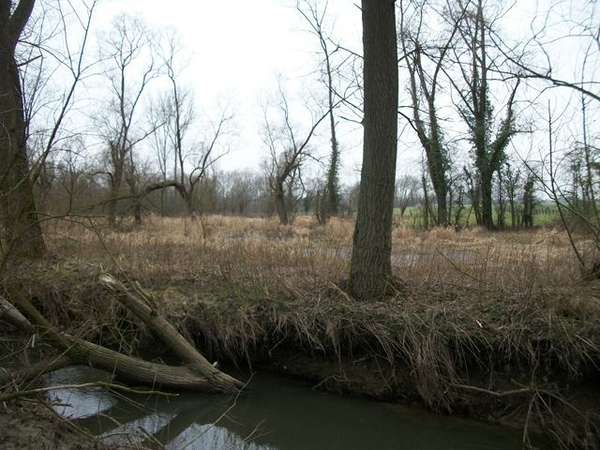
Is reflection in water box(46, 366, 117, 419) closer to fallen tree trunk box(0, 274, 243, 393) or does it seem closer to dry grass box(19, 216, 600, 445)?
fallen tree trunk box(0, 274, 243, 393)

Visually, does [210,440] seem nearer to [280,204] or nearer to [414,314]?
[414,314]

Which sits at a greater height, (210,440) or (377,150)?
(377,150)

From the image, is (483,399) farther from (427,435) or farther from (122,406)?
(122,406)

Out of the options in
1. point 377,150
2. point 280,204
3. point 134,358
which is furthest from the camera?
point 280,204

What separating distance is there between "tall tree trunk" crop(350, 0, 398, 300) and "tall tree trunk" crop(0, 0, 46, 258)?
13.7 feet

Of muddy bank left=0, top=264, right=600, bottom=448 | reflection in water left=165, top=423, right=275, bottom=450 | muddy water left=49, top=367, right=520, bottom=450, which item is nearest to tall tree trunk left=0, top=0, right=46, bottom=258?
muddy bank left=0, top=264, right=600, bottom=448

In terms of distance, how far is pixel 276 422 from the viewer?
5.80 metres

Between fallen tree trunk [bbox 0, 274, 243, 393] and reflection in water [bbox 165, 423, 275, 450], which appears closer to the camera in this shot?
reflection in water [bbox 165, 423, 275, 450]

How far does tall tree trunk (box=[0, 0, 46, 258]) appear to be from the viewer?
5588 mm

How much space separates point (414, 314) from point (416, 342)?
47 cm

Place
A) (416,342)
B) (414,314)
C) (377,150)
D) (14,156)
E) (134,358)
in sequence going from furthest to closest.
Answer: (377,150) → (414,314) → (134,358) → (416,342) → (14,156)

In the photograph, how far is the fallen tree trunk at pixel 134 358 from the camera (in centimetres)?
548

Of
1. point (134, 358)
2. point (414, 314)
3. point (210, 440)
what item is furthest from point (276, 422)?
point (414, 314)

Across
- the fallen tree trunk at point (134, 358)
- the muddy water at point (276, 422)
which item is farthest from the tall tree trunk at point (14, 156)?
the muddy water at point (276, 422)
